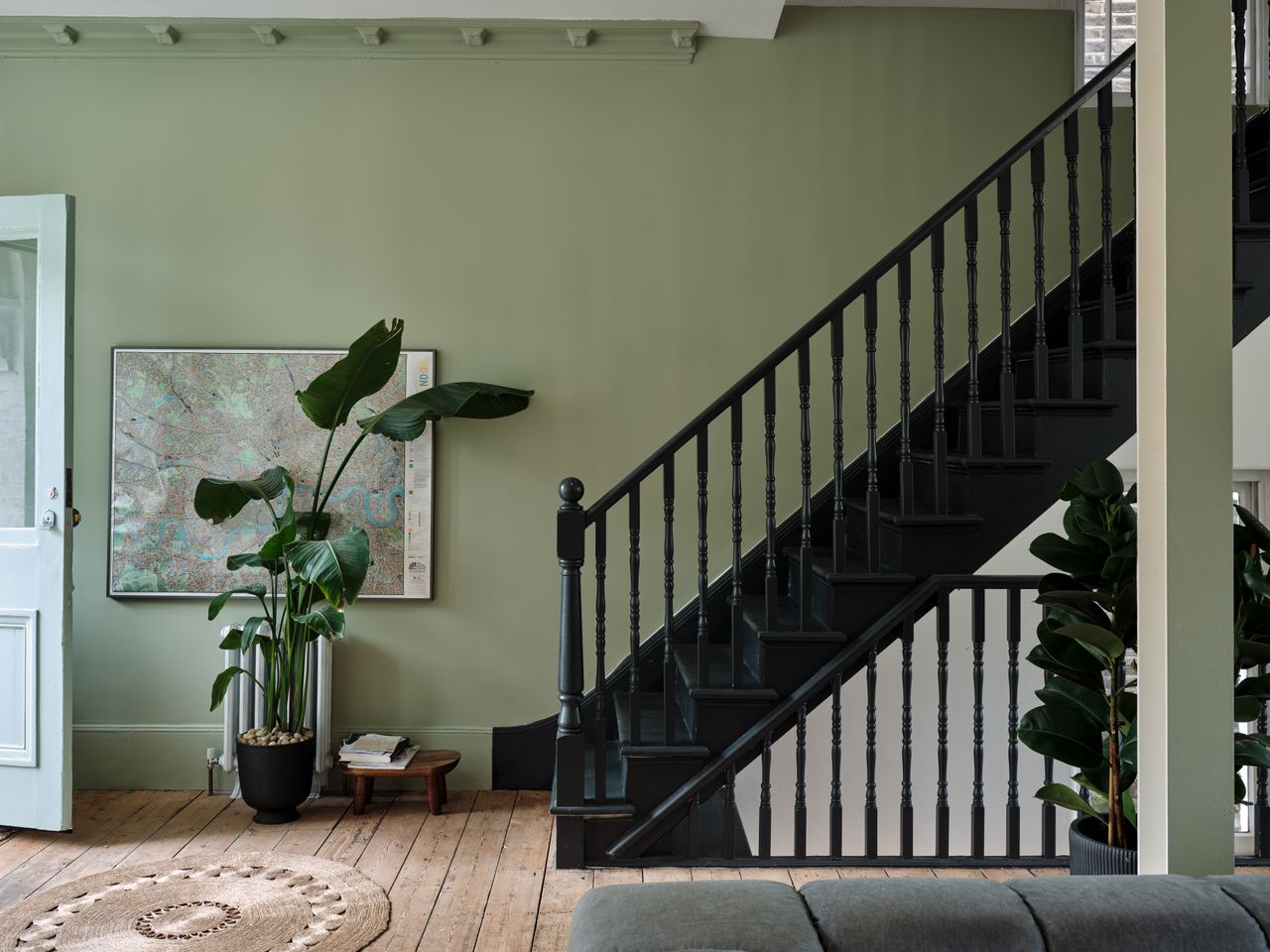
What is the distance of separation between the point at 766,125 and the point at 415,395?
1.86 m

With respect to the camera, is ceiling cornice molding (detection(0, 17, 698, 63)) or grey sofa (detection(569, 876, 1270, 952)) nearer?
grey sofa (detection(569, 876, 1270, 952))

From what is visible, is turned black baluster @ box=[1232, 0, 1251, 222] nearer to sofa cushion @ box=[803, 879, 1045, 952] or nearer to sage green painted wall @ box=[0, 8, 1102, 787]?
sage green painted wall @ box=[0, 8, 1102, 787]

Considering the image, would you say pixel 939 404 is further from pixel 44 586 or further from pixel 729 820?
pixel 44 586

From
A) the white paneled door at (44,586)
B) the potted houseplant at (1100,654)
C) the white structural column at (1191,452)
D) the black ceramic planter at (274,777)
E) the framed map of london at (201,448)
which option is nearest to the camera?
the white structural column at (1191,452)

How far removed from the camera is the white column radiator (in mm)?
3984

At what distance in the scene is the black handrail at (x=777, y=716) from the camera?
3.18m

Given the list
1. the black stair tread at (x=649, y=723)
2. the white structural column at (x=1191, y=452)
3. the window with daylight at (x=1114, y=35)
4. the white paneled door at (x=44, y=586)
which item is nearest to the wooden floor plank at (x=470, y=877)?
the black stair tread at (x=649, y=723)

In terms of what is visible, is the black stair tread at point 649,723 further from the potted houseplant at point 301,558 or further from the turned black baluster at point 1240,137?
the turned black baluster at point 1240,137

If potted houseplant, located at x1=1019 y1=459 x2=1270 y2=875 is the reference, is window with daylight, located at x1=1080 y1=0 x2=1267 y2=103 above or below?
above

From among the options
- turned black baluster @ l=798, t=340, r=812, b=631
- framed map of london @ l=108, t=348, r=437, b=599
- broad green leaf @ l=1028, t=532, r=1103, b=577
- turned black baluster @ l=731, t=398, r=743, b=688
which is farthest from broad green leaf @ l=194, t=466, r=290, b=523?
broad green leaf @ l=1028, t=532, r=1103, b=577

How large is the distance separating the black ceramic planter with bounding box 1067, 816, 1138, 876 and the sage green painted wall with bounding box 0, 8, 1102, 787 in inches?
72.8

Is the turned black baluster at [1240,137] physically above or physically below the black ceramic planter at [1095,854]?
above

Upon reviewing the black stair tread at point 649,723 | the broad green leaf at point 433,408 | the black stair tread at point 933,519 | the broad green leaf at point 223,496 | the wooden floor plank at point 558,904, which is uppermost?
the broad green leaf at point 433,408

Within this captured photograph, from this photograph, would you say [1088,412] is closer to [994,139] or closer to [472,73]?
[994,139]
